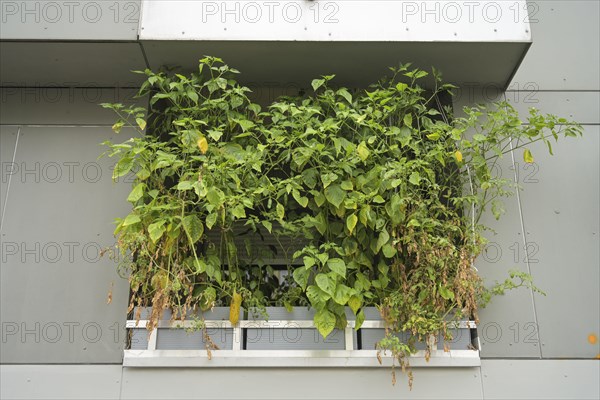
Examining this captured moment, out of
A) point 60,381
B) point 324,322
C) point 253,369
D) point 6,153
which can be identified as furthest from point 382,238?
point 6,153

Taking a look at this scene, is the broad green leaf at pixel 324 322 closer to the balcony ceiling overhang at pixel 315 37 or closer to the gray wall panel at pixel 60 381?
the gray wall panel at pixel 60 381

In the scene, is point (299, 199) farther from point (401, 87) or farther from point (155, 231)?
point (401, 87)

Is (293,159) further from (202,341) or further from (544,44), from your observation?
(544,44)

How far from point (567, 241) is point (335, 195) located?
1.40 m

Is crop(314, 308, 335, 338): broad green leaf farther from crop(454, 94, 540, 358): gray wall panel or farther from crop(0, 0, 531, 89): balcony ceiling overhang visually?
crop(0, 0, 531, 89): balcony ceiling overhang

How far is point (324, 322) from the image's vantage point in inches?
105

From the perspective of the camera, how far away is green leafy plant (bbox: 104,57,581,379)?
2.73 m

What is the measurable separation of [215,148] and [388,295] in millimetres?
1179

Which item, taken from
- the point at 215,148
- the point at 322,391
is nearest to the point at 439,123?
the point at 215,148

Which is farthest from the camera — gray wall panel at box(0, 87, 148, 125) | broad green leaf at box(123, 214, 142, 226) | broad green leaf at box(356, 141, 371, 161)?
gray wall panel at box(0, 87, 148, 125)

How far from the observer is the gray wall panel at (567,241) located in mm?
3010

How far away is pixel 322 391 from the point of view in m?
2.79

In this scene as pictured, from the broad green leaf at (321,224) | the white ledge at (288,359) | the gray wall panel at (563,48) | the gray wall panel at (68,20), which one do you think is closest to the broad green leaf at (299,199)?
the broad green leaf at (321,224)

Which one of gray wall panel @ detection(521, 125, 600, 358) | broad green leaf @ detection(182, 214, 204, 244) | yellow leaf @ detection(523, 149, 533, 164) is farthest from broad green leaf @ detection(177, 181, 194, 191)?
gray wall panel @ detection(521, 125, 600, 358)
